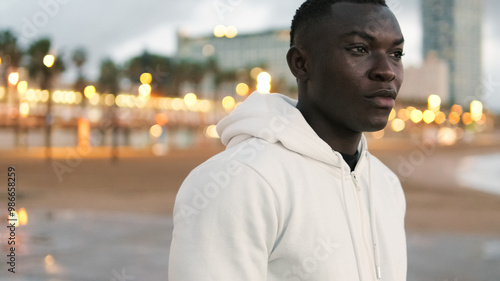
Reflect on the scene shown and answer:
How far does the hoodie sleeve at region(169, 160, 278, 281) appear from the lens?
131 centimetres

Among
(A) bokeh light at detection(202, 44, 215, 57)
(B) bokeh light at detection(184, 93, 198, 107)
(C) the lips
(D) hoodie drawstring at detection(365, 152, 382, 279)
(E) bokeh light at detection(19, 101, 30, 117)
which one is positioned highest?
(A) bokeh light at detection(202, 44, 215, 57)

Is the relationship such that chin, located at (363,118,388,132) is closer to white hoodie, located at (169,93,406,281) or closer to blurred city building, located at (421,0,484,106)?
white hoodie, located at (169,93,406,281)

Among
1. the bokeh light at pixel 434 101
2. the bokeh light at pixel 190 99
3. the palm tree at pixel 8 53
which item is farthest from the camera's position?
the bokeh light at pixel 434 101

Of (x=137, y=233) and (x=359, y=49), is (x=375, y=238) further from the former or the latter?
(x=137, y=233)

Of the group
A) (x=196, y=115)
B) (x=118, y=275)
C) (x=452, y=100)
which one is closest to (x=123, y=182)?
(x=118, y=275)

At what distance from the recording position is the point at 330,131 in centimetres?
175

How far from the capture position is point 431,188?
1984 cm

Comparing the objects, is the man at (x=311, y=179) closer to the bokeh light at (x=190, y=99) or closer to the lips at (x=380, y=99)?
the lips at (x=380, y=99)

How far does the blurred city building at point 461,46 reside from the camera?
142250 mm

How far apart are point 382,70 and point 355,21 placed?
170 millimetres

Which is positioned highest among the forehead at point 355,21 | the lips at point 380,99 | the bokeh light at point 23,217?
the forehead at point 355,21

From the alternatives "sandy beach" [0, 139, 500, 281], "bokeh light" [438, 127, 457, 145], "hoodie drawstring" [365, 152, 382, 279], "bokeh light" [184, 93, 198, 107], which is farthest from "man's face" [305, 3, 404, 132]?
"bokeh light" [438, 127, 457, 145]

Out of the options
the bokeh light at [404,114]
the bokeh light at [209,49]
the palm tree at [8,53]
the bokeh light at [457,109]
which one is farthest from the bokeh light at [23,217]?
the bokeh light at [457,109]

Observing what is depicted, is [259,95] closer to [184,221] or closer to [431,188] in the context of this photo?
[184,221]
